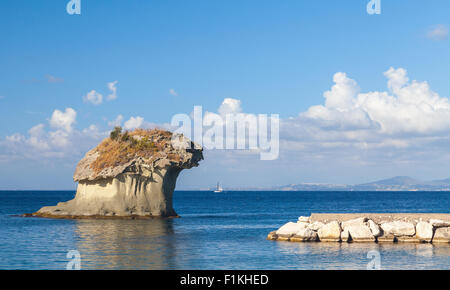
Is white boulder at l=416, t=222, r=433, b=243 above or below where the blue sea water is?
above

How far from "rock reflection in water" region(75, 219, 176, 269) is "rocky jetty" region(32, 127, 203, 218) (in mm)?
8761

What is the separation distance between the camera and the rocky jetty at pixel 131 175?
58.7 m

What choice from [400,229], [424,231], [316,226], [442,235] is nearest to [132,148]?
[316,226]

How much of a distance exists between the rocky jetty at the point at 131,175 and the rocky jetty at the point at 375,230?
25743 mm

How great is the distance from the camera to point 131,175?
58.6 m

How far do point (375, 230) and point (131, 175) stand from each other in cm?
3117

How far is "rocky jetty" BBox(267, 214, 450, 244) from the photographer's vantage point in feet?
112

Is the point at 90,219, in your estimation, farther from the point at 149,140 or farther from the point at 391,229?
the point at 391,229

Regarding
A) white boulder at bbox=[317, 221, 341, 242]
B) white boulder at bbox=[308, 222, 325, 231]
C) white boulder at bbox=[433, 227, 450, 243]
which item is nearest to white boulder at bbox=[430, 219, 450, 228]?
white boulder at bbox=[433, 227, 450, 243]

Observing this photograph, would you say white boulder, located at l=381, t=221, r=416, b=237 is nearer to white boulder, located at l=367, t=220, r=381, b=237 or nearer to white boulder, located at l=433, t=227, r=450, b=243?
white boulder, located at l=367, t=220, r=381, b=237

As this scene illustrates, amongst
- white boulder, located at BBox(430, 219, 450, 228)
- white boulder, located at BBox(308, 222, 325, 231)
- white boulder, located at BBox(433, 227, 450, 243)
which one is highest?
white boulder, located at BBox(430, 219, 450, 228)

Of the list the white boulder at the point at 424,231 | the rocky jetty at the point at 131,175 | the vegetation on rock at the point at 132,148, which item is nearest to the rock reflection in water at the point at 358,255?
the white boulder at the point at 424,231

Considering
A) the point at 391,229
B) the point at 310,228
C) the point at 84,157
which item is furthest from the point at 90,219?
the point at 391,229
